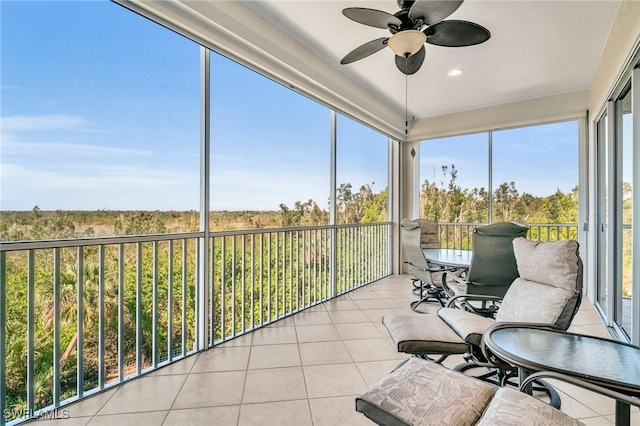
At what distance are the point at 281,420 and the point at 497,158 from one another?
5.05 meters

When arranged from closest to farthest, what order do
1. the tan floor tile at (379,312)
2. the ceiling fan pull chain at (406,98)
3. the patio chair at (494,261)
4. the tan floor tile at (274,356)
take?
the tan floor tile at (274,356), the patio chair at (494,261), the ceiling fan pull chain at (406,98), the tan floor tile at (379,312)

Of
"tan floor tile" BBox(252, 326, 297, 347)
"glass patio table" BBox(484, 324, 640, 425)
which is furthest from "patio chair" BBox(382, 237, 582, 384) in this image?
"tan floor tile" BBox(252, 326, 297, 347)

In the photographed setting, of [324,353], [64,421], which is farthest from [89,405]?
[324,353]

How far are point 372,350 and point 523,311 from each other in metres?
1.21

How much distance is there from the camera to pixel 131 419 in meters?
1.74

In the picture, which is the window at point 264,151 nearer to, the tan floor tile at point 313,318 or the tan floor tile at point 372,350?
the tan floor tile at point 313,318

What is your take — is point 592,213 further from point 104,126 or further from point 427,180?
point 104,126

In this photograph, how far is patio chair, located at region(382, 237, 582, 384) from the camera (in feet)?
5.77

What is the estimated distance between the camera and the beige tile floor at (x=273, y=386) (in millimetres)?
1766

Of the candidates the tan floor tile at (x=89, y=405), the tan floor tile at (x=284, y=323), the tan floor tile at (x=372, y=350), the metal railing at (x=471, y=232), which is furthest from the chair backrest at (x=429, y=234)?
the tan floor tile at (x=89, y=405)

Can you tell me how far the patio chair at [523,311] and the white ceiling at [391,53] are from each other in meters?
2.07

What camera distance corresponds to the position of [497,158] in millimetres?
5117

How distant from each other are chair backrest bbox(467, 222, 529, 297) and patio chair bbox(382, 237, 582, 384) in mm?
505

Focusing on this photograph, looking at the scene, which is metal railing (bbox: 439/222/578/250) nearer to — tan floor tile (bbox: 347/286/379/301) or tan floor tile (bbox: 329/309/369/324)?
tan floor tile (bbox: 347/286/379/301)
